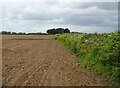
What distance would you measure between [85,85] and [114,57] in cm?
152

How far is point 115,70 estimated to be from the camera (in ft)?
38.6

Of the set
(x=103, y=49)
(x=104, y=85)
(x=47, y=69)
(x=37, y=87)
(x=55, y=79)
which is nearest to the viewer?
(x=37, y=87)

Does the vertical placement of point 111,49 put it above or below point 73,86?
above

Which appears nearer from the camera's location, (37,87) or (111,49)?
(37,87)

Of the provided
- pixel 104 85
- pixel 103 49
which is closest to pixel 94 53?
pixel 103 49

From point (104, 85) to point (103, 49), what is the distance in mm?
2397

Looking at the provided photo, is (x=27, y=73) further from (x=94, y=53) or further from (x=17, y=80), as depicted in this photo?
(x=94, y=53)

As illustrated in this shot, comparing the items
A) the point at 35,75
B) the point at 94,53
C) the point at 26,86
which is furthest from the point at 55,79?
the point at 94,53

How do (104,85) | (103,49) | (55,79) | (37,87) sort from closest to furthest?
(37,87) < (104,85) < (55,79) < (103,49)

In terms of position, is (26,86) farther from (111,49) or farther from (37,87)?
(111,49)

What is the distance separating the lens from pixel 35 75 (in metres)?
13.6

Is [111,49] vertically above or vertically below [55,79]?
above

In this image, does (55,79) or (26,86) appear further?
(55,79)

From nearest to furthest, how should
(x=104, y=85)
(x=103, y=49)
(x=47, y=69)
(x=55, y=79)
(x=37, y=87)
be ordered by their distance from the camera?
(x=37, y=87), (x=104, y=85), (x=55, y=79), (x=103, y=49), (x=47, y=69)
